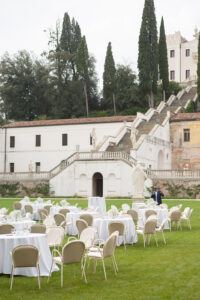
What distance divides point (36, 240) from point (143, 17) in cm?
4955

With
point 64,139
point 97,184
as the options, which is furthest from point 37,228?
point 64,139

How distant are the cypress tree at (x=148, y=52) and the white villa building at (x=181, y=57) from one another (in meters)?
24.8

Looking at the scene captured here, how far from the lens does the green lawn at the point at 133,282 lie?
852cm

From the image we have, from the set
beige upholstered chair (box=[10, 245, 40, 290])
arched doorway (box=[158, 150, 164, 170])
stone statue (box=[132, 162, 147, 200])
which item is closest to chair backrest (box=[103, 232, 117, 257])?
beige upholstered chair (box=[10, 245, 40, 290])

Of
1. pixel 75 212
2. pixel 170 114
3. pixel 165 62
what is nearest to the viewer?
pixel 75 212

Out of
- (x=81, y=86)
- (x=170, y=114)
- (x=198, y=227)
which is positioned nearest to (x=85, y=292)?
(x=198, y=227)

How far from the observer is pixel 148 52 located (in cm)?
5562

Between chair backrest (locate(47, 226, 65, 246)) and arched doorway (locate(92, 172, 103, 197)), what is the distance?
1242 inches

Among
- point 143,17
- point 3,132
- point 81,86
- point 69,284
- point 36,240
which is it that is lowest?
point 69,284

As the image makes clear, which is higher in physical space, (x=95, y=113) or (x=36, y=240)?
(x=95, y=113)

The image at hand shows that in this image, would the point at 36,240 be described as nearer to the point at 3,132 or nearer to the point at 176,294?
the point at 176,294

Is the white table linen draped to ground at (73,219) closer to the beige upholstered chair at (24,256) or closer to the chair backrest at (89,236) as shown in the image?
the chair backrest at (89,236)

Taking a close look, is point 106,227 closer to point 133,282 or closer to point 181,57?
point 133,282

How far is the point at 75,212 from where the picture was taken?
1836cm
